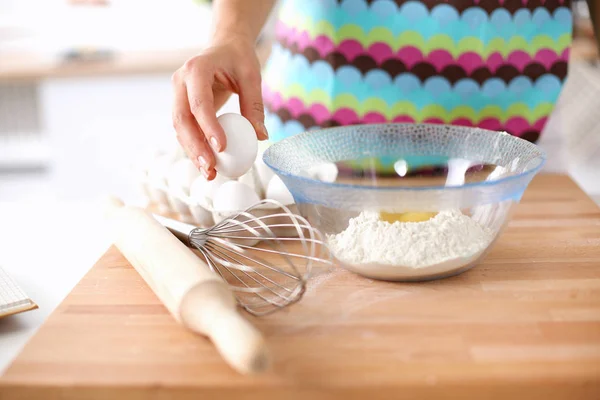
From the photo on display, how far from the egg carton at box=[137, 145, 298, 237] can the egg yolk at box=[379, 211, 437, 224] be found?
16 cm

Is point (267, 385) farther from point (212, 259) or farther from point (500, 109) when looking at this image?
point (500, 109)

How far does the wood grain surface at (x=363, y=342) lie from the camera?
0.47 m

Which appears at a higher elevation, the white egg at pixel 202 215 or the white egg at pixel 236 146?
the white egg at pixel 236 146

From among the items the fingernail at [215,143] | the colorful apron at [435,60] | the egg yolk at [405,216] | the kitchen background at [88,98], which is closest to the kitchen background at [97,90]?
the kitchen background at [88,98]

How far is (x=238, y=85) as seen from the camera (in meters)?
0.74

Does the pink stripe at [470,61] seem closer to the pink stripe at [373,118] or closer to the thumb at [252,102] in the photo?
the pink stripe at [373,118]

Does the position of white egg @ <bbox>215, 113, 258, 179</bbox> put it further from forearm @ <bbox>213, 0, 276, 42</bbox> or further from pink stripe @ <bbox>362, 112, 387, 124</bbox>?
pink stripe @ <bbox>362, 112, 387, 124</bbox>

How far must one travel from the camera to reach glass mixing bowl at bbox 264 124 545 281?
0.58m

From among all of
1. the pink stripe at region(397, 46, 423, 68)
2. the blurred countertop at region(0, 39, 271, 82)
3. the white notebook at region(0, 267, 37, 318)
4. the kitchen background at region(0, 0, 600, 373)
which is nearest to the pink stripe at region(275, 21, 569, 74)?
the pink stripe at region(397, 46, 423, 68)

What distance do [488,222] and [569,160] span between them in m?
0.57

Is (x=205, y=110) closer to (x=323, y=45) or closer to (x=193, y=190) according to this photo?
(x=193, y=190)

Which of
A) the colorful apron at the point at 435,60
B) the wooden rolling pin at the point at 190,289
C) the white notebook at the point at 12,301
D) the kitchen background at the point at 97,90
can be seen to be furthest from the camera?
the kitchen background at the point at 97,90

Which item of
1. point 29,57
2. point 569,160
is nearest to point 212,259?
point 569,160

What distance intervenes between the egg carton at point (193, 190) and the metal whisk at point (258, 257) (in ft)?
0.06
